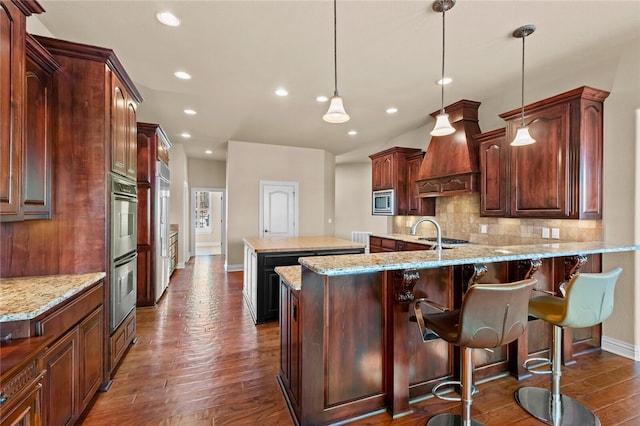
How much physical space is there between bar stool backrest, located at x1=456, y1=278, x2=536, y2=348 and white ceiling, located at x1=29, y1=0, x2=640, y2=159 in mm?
2028

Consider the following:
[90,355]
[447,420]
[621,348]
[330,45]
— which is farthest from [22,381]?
[621,348]

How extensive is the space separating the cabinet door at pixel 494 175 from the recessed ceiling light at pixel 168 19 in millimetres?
3523

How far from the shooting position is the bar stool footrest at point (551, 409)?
1839 mm

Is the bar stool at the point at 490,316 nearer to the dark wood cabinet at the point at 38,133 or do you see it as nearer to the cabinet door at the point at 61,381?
the cabinet door at the point at 61,381

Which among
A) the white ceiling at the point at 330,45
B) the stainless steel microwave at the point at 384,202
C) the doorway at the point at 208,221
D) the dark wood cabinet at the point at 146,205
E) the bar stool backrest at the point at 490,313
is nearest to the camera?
the bar stool backrest at the point at 490,313

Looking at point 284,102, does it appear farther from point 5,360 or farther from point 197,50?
point 5,360

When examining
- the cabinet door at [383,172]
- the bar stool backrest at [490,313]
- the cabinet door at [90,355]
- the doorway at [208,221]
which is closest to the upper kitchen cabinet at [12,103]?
the cabinet door at [90,355]

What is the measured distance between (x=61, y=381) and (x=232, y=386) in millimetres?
1074

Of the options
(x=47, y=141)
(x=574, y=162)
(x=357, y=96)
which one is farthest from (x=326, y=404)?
(x=357, y=96)

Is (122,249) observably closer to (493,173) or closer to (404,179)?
(493,173)

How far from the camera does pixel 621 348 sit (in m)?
2.70

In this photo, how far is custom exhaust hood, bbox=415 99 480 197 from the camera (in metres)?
3.79

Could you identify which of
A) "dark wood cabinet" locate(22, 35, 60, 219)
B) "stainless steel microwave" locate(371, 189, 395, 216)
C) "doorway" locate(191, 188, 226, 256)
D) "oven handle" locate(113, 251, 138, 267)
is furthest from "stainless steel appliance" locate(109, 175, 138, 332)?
"doorway" locate(191, 188, 226, 256)

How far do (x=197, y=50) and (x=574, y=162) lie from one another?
371 centimetres
